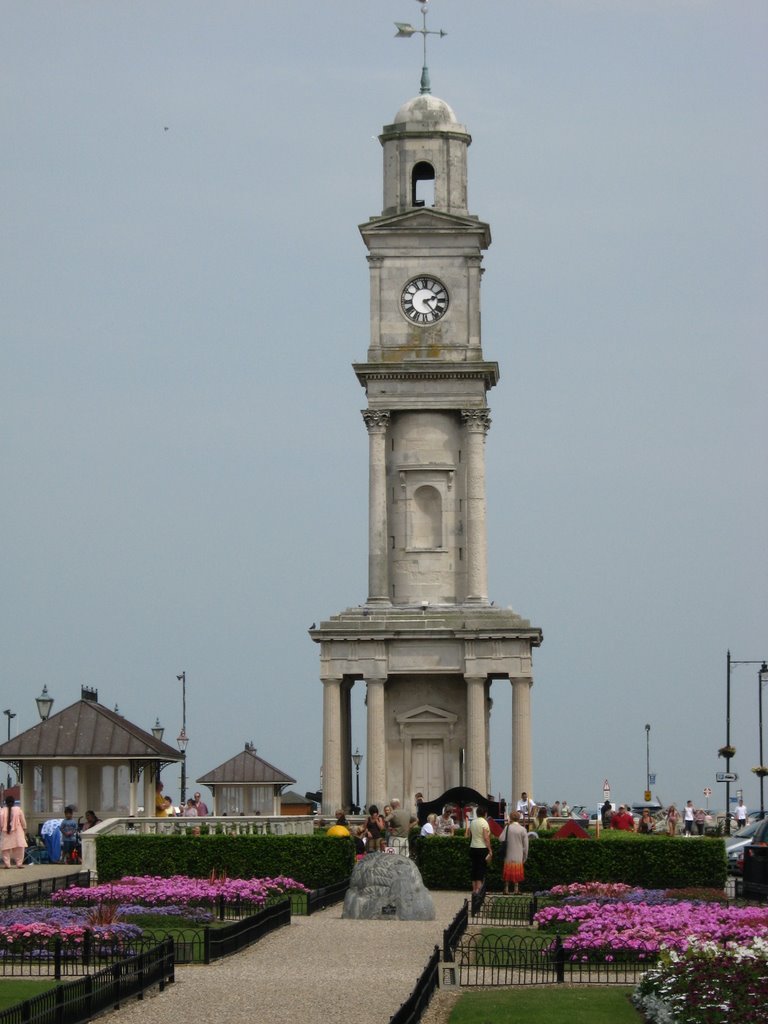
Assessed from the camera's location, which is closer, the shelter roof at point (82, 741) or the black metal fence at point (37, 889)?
the black metal fence at point (37, 889)

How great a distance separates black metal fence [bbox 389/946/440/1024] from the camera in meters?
25.9

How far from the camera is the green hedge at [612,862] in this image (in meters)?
54.0

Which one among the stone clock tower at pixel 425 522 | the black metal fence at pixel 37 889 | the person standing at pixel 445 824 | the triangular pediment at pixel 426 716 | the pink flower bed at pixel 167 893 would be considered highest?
the stone clock tower at pixel 425 522

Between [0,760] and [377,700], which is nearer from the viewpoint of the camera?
[0,760]

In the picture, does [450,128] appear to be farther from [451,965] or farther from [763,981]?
[763,981]

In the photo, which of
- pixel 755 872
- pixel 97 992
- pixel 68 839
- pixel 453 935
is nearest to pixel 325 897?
pixel 755 872

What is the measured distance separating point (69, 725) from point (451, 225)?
2980cm

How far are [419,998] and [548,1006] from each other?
9.82ft

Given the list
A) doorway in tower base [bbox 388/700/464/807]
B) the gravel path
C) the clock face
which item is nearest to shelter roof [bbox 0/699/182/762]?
doorway in tower base [bbox 388/700/464/807]

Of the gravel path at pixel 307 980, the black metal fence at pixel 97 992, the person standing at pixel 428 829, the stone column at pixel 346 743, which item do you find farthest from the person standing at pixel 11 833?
the black metal fence at pixel 97 992

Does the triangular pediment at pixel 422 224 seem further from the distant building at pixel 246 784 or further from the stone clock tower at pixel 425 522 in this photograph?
the distant building at pixel 246 784

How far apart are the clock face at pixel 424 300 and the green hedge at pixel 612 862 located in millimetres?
34962

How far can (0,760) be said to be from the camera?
65.3m

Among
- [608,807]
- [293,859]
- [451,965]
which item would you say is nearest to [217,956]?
[451,965]
